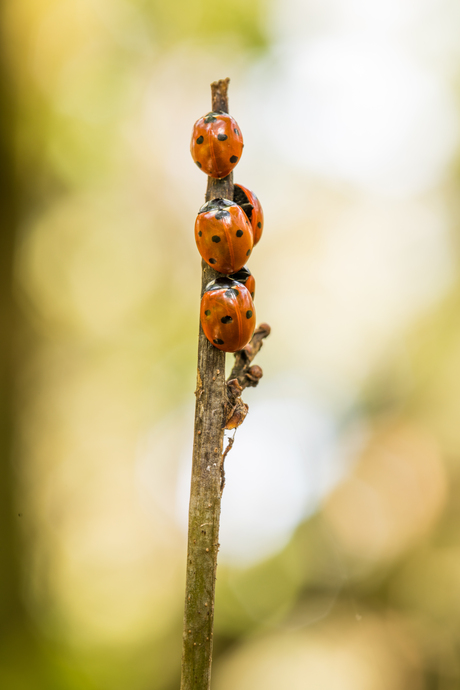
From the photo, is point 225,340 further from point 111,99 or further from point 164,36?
point 164,36

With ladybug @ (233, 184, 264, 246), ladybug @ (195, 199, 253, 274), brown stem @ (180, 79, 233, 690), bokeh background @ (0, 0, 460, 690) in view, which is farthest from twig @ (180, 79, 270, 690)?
bokeh background @ (0, 0, 460, 690)

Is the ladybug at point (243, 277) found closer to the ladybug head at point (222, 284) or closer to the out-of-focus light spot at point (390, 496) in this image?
the ladybug head at point (222, 284)

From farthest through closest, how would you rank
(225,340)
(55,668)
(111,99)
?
1. (111,99)
2. (55,668)
3. (225,340)

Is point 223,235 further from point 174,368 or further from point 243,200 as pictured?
point 174,368

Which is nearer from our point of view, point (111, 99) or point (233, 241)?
point (233, 241)

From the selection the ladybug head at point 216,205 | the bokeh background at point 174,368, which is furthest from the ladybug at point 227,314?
the bokeh background at point 174,368

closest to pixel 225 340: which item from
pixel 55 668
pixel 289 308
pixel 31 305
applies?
pixel 289 308
